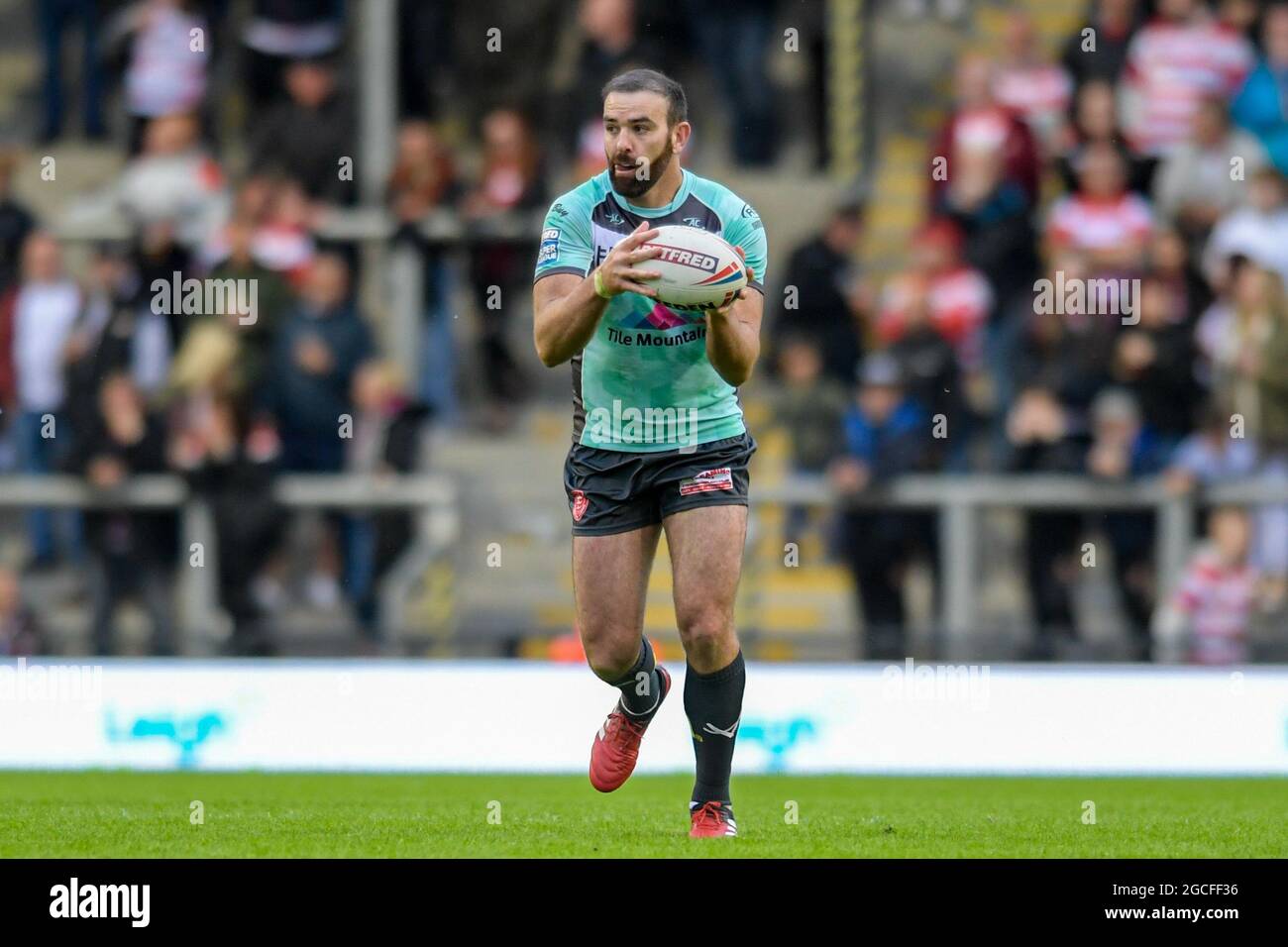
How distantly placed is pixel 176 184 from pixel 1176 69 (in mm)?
6760

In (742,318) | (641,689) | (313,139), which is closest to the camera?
(742,318)

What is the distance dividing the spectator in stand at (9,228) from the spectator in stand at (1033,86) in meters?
6.50

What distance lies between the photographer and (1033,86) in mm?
15578

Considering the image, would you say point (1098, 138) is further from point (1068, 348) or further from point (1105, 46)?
point (1068, 348)

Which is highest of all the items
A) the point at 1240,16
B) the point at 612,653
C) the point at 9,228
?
the point at 1240,16

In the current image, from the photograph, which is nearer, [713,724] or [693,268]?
[693,268]

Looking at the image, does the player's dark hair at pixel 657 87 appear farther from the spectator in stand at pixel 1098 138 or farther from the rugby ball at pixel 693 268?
the spectator in stand at pixel 1098 138

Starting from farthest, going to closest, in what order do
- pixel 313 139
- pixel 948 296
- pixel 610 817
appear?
pixel 313 139, pixel 948 296, pixel 610 817

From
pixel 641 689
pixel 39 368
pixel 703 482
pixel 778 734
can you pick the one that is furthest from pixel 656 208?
pixel 39 368

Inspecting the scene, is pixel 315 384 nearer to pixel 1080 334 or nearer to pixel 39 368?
pixel 39 368

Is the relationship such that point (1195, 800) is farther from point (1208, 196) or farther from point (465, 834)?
point (1208, 196)

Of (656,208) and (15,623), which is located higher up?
(656,208)

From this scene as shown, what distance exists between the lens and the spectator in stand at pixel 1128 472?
14125 millimetres

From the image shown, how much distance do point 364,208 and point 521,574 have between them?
2882 mm
